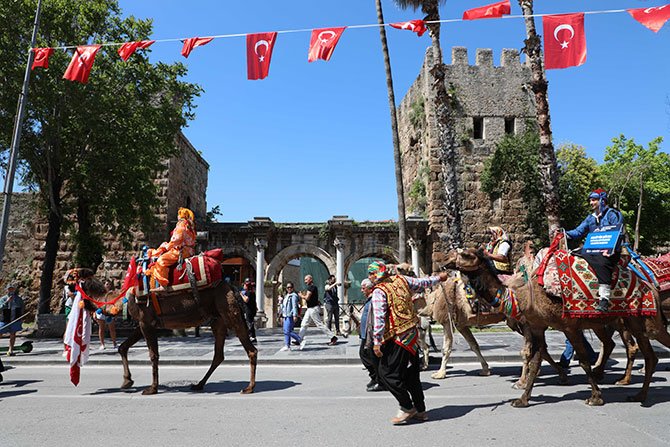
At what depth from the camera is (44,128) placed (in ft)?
50.6

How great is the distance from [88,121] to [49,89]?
4.51 ft

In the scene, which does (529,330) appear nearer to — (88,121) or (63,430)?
(63,430)

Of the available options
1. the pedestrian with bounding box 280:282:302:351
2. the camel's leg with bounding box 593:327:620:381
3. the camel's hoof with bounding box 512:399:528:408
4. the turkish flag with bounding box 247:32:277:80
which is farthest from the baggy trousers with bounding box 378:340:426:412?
the turkish flag with bounding box 247:32:277:80

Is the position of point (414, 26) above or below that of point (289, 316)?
above

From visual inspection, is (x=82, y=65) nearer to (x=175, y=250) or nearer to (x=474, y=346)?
(x=175, y=250)

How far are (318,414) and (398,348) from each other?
1.36m

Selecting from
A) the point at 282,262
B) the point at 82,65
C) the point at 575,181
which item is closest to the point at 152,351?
the point at 82,65

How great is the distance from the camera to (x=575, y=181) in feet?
78.9

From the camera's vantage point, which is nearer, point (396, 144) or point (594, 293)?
point (594, 293)

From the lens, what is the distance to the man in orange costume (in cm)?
745

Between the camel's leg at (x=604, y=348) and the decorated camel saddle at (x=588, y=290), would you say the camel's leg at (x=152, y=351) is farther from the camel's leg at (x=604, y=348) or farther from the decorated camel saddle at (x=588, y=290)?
the camel's leg at (x=604, y=348)

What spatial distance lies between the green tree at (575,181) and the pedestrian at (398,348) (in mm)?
18591

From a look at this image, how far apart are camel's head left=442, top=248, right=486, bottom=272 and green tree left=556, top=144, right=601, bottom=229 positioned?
56.6 ft

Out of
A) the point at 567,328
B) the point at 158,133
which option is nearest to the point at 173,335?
the point at 158,133
